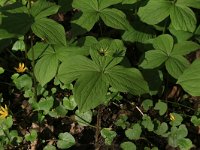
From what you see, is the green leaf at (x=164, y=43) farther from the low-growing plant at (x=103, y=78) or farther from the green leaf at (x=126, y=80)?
the green leaf at (x=126, y=80)

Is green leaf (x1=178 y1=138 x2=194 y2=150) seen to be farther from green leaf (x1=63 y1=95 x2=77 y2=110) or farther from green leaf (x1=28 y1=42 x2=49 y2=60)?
green leaf (x1=28 y1=42 x2=49 y2=60)

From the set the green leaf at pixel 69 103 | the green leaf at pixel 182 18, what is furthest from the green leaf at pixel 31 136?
the green leaf at pixel 182 18

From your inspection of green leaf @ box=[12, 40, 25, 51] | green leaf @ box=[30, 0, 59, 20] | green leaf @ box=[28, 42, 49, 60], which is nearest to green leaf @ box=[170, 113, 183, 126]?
green leaf @ box=[28, 42, 49, 60]

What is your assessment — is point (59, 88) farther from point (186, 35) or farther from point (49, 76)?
point (186, 35)

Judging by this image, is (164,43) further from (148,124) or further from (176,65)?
(148,124)

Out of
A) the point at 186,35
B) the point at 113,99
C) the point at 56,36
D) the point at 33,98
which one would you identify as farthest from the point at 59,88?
the point at 186,35
